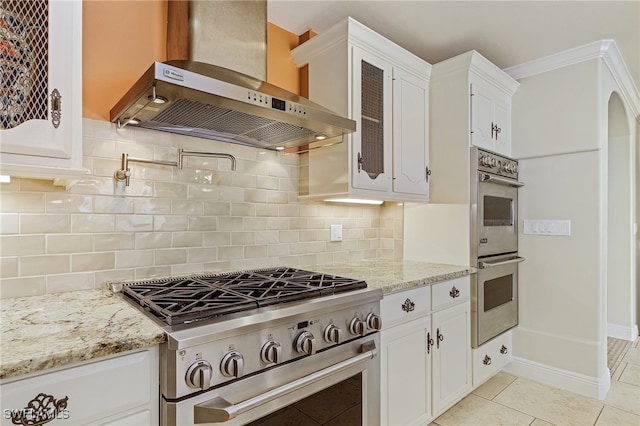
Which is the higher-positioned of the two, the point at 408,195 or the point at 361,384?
the point at 408,195

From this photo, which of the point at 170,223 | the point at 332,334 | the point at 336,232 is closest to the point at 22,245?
the point at 170,223

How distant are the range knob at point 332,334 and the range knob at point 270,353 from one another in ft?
0.81

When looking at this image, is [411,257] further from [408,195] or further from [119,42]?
[119,42]

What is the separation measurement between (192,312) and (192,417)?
11.6 inches

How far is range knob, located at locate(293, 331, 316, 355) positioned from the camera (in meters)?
1.27

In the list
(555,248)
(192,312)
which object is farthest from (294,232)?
(555,248)

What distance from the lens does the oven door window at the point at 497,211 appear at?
2.53m

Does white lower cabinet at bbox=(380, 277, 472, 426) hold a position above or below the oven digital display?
below

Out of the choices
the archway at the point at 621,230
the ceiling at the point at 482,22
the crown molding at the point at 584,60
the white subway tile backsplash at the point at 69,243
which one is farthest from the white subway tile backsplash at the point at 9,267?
the archway at the point at 621,230

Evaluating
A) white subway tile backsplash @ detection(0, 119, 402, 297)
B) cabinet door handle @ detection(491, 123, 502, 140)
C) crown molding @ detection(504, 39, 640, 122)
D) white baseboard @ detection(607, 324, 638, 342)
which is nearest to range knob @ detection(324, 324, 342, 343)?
white subway tile backsplash @ detection(0, 119, 402, 297)

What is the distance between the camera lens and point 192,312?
3.60ft

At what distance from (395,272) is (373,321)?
588 mm

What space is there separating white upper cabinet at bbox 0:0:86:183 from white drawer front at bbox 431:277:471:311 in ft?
5.96

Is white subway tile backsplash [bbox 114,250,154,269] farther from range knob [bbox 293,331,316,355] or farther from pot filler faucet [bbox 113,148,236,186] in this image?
range knob [bbox 293,331,316,355]
